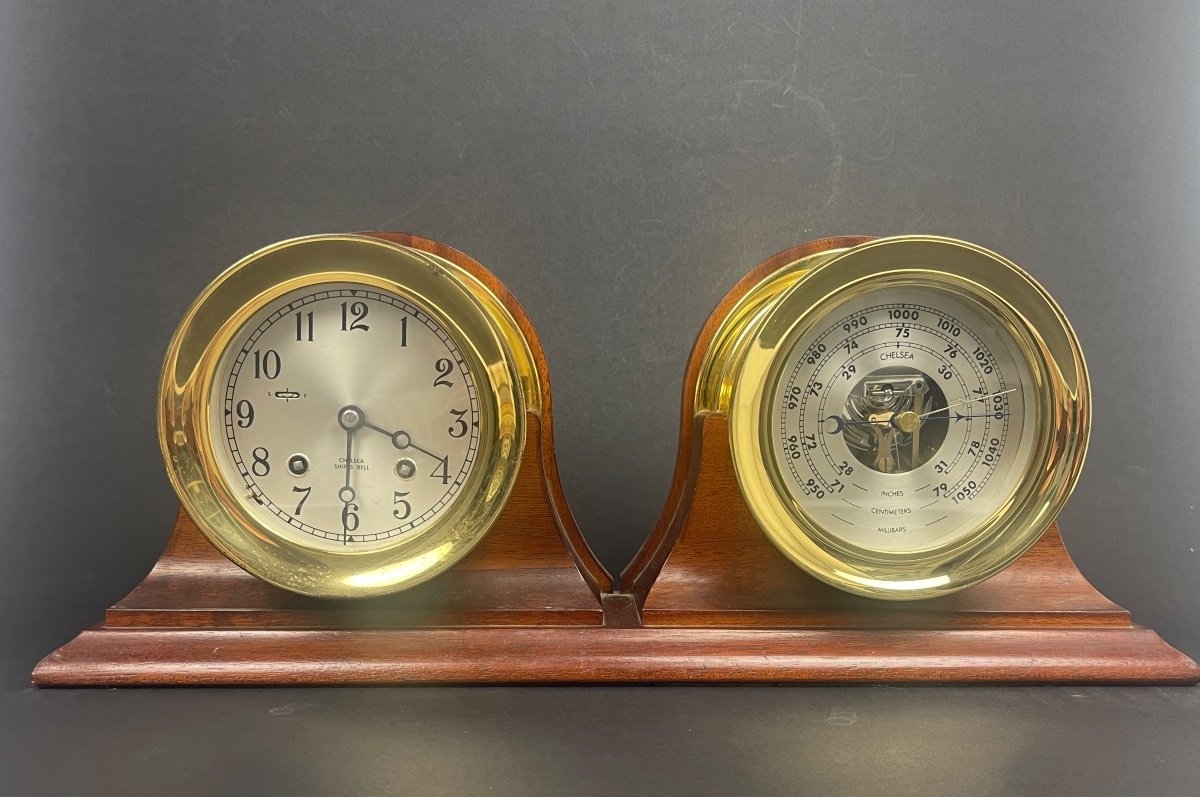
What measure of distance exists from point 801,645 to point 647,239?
0.74m

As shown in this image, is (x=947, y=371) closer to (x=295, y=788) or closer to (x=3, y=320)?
(x=295, y=788)

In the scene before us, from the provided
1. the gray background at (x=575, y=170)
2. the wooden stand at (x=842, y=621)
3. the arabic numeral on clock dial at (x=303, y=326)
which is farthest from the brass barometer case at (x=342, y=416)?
the gray background at (x=575, y=170)

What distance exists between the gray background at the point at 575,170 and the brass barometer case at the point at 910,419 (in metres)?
0.49

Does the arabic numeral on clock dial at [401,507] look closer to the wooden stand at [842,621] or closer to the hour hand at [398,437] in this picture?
the hour hand at [398,437]

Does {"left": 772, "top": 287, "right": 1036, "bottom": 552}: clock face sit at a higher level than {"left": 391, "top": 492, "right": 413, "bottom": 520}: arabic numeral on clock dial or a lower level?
higher

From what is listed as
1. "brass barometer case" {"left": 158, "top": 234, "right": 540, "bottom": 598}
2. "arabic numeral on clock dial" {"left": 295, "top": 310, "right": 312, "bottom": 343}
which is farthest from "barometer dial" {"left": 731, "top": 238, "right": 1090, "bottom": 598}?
"arabic numeral on clock dial" {"left": 295, "top": 310, "right": 312, "bottom": 343}

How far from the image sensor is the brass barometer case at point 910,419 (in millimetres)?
1190

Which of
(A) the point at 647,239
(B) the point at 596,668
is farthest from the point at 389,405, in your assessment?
(A) the point at 647,239

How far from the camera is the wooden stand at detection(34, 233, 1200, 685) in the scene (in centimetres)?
117

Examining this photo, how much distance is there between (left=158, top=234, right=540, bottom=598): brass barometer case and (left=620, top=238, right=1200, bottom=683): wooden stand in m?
0.22

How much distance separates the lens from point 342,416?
4.00ft

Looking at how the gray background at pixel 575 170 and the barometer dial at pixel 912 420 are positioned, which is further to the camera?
the gray background at pixel 575 170

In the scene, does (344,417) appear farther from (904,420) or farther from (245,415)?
(904,420)

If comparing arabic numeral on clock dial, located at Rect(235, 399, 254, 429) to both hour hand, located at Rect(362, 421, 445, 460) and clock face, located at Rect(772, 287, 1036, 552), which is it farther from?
clock face, located at Rect(772, 287, 1036, 552)
